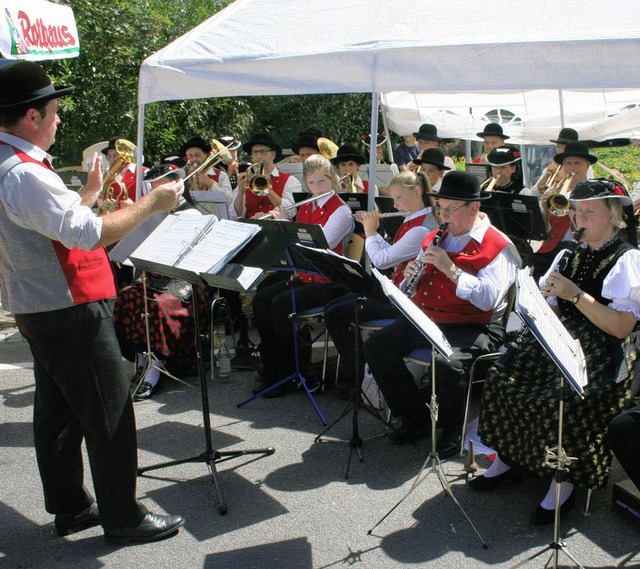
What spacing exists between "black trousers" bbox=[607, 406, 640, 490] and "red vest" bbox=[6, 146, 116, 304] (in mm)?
2112

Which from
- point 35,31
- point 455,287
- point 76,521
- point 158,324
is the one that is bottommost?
point 76,521

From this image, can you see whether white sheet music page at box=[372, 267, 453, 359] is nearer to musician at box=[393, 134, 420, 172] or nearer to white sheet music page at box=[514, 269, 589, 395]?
white sheet music page at box=[514, 269, 589, 395]

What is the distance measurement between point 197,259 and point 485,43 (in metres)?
1.91

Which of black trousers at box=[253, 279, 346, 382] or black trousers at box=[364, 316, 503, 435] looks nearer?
black trousers at box=[364, 316, 503, 435]

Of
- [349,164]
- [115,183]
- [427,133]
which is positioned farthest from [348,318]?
[427,133]

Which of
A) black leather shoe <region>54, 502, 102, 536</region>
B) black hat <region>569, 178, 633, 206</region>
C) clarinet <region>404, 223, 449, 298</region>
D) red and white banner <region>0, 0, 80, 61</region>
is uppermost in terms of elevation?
red and white banner <region>0, 0, 80, 61</region>

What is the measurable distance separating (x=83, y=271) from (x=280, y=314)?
2162 millimetres

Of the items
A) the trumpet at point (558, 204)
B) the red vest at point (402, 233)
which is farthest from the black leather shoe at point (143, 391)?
the trumpet at point (558, 204)

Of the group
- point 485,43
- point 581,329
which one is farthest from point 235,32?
point 581,329

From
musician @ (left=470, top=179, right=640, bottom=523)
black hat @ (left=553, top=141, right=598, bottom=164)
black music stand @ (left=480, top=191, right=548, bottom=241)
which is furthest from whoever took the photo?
black hat @ (left=553, top=141, right=598, bottom=164)

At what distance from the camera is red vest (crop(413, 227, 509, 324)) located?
12.7ft

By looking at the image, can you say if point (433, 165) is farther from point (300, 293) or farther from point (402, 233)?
point (300, 293)

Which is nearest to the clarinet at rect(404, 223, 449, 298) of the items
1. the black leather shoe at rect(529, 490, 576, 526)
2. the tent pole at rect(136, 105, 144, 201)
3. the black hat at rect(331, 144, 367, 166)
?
the black leather shoe at rect(529, 490, 576, 526)

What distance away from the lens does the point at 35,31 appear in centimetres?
596
